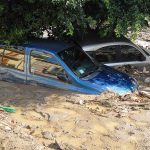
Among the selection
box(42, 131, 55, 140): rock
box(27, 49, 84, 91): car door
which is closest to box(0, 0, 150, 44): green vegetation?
box(27, 49, 84, 91): car door

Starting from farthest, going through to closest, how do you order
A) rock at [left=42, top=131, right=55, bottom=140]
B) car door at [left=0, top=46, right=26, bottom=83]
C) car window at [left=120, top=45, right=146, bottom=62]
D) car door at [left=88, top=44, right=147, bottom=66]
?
car window at [left=120, top=45, right=146, bottom=62], car door at [left=88, top=44, right=147, bottom=66], car door at [left=0, top=46, right=26, bottom=83], rock at [left=42, top=131, right=55, bottom=140]

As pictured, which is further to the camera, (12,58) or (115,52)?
(115,52)

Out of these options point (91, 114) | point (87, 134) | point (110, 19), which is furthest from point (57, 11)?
point (87, 134)

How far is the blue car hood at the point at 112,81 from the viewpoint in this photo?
29.5 ft

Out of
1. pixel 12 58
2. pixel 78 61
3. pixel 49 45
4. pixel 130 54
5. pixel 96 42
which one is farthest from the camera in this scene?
pixel 130 54

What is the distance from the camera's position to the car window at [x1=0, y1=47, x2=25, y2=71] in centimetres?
962

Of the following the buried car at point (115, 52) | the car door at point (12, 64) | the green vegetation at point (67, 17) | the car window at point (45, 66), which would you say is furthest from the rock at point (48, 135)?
the buried car at point (115, 52)

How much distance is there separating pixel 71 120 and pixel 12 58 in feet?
8.80

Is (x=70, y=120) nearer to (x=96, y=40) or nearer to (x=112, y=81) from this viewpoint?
(x=112, y=81)

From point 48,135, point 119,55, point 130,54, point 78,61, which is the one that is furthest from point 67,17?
point 48,135

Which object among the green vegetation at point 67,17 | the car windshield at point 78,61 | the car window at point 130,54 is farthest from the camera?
the car window at point 130,54

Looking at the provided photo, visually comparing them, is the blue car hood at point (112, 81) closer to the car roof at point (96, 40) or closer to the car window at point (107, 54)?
the car window at point (107, 54)

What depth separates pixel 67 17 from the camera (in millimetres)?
9750

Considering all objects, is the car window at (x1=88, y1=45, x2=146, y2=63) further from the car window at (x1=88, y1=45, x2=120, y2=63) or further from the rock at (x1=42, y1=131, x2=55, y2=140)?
the rock at (x1=42, y1=131, x2=55, y2=140)
